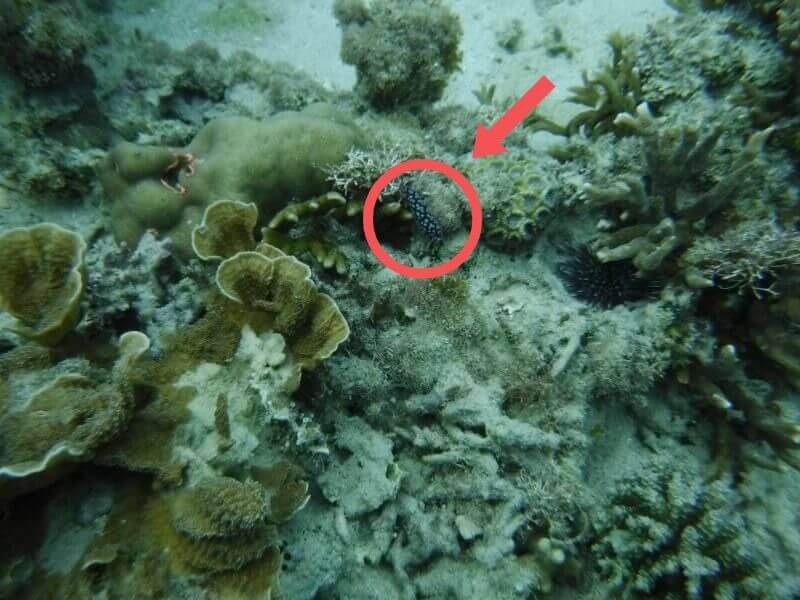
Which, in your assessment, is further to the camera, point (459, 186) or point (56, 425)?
point (459, 186)

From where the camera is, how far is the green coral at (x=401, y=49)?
4.77 m

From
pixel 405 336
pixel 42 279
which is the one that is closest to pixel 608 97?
pixel 405 336

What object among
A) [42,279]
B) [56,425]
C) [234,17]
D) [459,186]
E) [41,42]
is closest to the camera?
[56,425]

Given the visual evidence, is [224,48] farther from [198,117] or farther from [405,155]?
[405,155]

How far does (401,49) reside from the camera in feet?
15.7

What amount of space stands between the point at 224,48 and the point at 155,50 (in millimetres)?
1147

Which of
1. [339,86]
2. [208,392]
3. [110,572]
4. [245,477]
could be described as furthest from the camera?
[339,86]

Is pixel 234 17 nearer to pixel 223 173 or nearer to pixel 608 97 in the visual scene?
pixel 223 173

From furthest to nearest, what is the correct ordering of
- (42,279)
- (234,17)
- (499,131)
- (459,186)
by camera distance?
(234,17)
(499,131)
(459,186)
(42,279)

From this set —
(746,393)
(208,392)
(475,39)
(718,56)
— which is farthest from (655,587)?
(475,39)

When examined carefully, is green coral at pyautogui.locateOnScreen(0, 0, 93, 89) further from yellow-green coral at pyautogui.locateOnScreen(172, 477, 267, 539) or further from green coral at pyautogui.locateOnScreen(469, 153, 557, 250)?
yellow-green coral at pyautogui.locateOnScreen(172, 477, 267, 539)

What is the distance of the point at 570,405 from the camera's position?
3396mm

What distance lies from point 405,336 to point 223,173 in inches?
80.1

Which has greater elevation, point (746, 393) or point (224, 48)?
point (224, 48)
